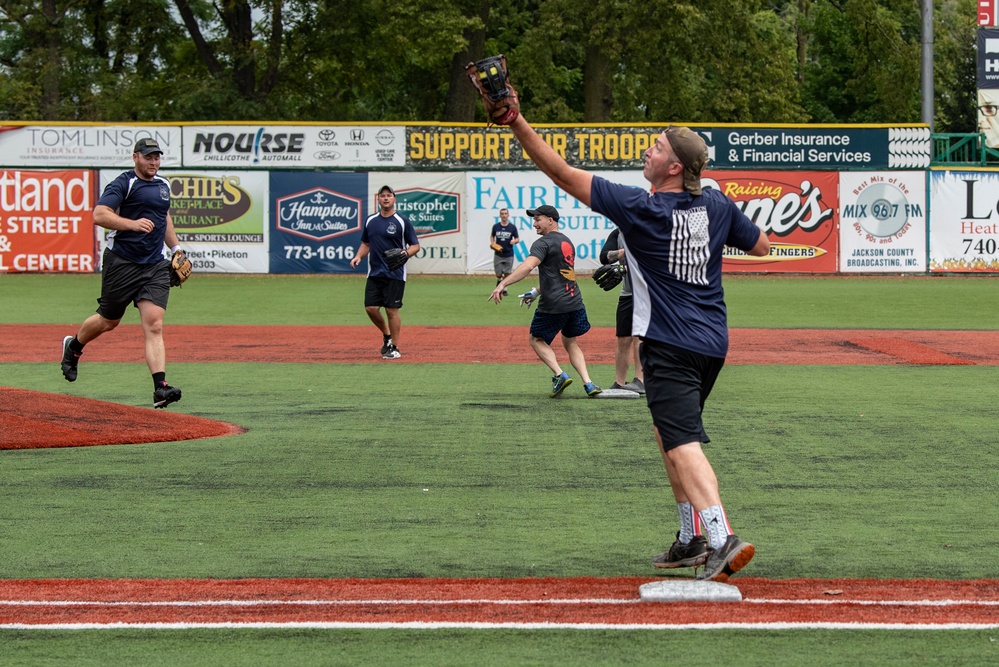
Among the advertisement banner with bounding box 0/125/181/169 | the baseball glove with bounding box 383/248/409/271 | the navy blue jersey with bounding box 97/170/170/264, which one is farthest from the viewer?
the advertisement banner with bounding box 0/125/181/169

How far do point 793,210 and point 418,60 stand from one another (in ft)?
59.3

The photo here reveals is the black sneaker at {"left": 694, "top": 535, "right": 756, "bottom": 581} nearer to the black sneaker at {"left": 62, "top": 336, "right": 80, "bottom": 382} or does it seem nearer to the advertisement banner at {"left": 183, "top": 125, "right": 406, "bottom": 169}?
the black sneaker at {"left": 62, "top": 336, "right": 80, "bottom": 382}

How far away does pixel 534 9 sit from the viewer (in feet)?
162

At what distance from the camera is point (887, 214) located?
34.5 m

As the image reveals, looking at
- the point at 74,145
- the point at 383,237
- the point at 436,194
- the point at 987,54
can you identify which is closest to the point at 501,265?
the point at 436,194

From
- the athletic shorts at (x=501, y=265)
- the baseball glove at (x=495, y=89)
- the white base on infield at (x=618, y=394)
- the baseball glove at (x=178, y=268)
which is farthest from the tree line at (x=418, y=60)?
the baseball glove at (x=495, y=89)

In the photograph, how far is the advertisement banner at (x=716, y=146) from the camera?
34.4m

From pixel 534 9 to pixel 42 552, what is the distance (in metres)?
45.5

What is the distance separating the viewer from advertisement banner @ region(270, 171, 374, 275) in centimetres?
3428

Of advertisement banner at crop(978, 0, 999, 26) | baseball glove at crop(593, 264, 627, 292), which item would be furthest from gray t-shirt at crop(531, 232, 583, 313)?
advertisement banner at crop(978, 0, 999, 26)

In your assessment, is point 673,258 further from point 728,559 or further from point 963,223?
point 963,223

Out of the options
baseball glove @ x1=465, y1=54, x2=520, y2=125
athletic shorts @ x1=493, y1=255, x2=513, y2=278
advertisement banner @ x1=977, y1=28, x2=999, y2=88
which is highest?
advertisement banner @ x1=977, y1=28, x2=999, y2=88

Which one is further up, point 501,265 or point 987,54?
point 987,54

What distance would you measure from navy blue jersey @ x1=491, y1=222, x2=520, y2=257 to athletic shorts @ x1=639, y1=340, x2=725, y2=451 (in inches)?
903
